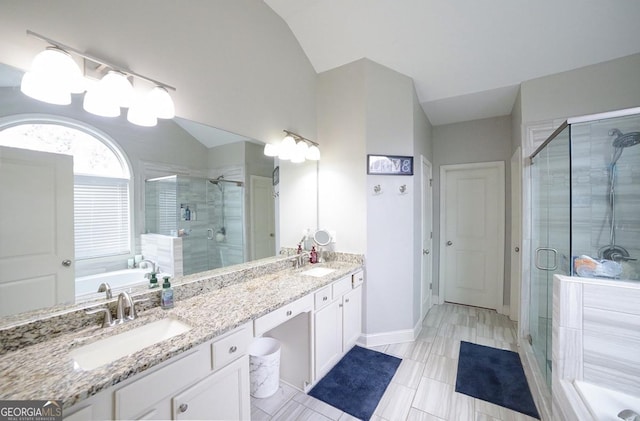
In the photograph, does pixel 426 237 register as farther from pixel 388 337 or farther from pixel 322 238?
pixel 322 238

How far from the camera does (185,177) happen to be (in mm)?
1711

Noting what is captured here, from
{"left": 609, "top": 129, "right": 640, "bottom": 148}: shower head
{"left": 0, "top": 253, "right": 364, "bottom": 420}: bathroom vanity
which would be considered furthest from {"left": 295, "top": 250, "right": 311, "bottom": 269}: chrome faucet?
{"left": 609, "top": 129, "right": 640, "bottom": 148}: shower head

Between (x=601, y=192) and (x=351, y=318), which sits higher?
(x=601, y=192)

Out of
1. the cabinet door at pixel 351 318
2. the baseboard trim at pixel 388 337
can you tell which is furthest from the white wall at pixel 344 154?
the baseboard trim at pixel 388 337

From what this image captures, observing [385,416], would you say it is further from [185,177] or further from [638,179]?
[638,179]

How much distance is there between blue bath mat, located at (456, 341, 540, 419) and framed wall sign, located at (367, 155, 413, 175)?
1894mm

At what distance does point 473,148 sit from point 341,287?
9.28ft

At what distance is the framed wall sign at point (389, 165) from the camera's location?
8.38ft

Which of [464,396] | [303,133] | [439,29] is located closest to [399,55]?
[439,29]

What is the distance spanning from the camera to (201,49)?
177 cm

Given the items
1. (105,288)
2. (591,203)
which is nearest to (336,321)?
(105,288)

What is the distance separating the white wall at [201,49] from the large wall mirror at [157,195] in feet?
0.52

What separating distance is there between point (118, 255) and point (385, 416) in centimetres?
199

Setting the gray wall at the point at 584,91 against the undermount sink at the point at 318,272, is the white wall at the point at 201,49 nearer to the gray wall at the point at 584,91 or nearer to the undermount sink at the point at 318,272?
the undermount sink at the point at 318,272
